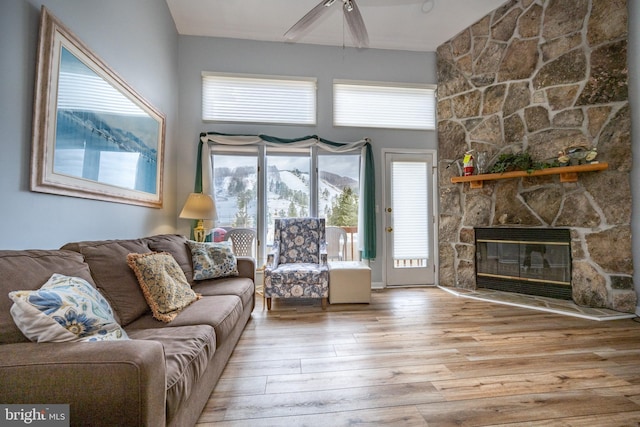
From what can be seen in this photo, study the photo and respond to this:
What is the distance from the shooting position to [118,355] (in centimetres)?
83

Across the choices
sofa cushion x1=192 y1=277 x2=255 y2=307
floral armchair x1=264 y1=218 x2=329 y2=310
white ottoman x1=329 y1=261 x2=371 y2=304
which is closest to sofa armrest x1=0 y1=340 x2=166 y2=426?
sofa cushion x1=192 y1=277 x2=255 y2=307

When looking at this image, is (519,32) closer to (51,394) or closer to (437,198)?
(437,198)

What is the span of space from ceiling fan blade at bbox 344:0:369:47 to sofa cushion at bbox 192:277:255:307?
8.82ft

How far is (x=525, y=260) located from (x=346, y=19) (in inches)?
142

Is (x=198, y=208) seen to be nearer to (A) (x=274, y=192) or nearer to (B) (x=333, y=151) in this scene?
(A) (x=274, y=192)

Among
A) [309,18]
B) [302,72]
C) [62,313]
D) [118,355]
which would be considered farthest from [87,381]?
[302,72]

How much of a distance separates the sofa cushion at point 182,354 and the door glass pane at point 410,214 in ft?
10.6

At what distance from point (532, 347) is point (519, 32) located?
3.83 metres

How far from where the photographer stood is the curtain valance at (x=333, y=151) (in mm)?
3732

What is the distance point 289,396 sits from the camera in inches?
62.2

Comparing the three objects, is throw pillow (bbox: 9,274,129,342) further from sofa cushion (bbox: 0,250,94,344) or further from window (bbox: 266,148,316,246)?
window (bbox: 266,148,316,246)

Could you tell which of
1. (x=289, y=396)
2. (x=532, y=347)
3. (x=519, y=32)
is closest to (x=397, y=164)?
(x=519, y=32)

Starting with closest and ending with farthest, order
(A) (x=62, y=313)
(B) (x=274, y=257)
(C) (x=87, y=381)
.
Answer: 1. (C) (x=87, y=381)
2. (A) (x=62, y=313)
3. (B) (x=274, y=257)

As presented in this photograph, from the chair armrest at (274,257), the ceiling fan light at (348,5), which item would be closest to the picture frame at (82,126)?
the chair armrest at (274,257)
